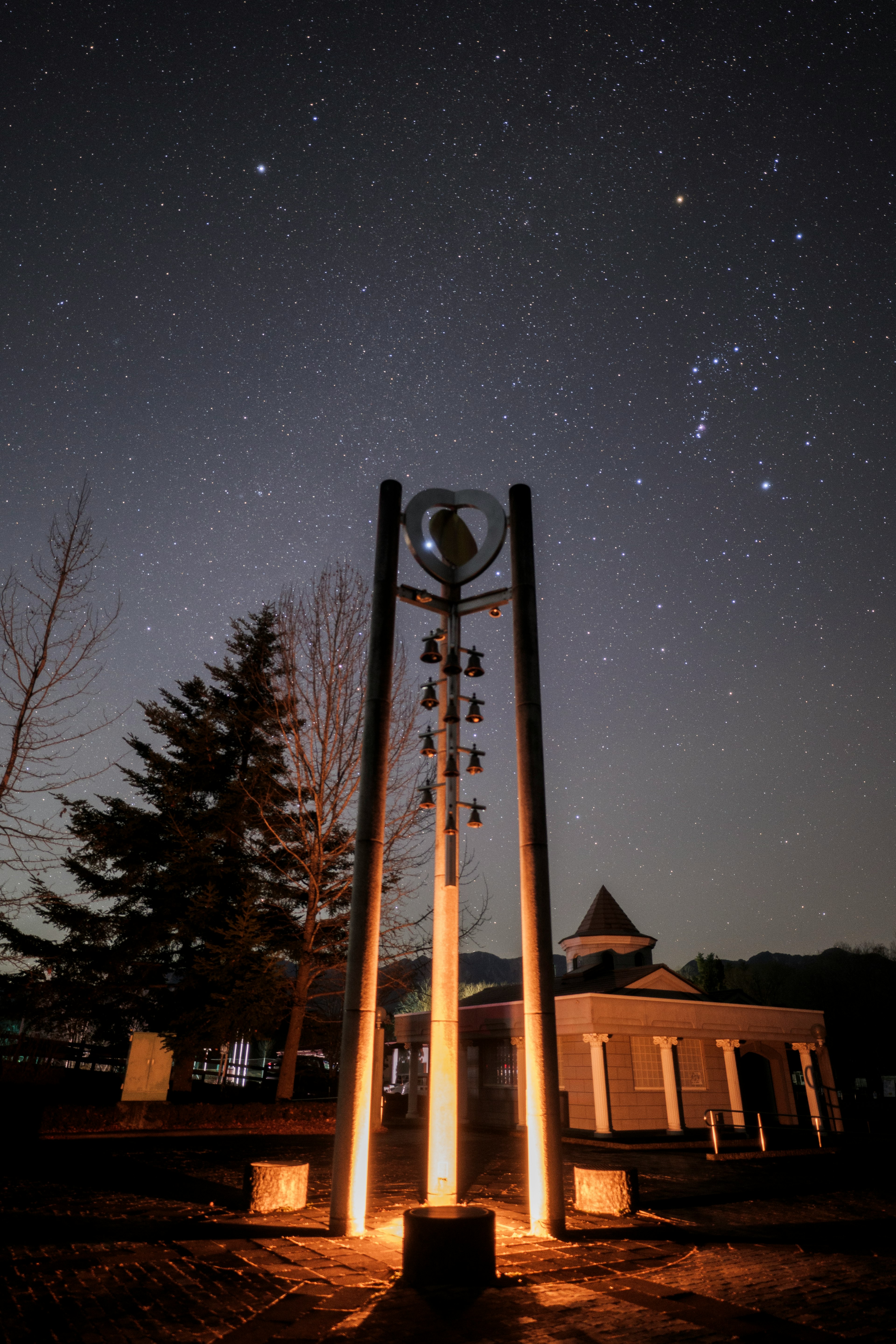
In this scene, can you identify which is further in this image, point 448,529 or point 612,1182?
point 448,529

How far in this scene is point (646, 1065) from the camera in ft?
76.4

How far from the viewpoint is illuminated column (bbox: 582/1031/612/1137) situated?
20.9 metres

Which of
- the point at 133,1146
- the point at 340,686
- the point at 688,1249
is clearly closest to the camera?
the point at 688,1249

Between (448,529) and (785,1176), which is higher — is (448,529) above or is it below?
above

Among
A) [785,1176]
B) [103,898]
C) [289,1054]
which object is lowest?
[785,1176]

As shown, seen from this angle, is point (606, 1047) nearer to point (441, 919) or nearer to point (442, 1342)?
point (441, 919)

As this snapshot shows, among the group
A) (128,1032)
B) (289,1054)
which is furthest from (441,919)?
(128,1032)

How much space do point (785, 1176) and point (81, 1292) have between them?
12.7 metres

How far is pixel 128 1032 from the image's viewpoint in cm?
2252

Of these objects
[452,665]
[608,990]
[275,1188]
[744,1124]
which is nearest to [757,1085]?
[744,1124]

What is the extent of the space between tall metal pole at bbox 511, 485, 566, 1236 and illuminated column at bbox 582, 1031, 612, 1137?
14507mm

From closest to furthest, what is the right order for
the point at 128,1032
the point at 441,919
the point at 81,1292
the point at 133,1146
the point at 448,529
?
the point at 81,1292 < the point at 441,919 < the point at 448,529 < the point at 133,1146 < the point at 128,1032

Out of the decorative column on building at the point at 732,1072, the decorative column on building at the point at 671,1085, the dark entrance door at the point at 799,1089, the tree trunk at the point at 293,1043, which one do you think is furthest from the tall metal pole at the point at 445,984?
the decorative column on building at the point at 732,1072

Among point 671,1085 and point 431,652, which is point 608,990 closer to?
point 671,1085
